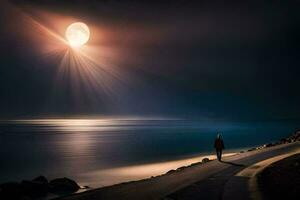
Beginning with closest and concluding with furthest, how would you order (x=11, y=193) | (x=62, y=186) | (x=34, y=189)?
1. (x=11, y=193)
2. (x=34, y=189)
3. (x=62, y=186)

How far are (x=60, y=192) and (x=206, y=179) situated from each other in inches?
421

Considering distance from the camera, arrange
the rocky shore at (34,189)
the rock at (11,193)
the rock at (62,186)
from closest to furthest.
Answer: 1. the rock at (11,193)
2. the rocky shore at (34,189)
3. the rock at (62,186)

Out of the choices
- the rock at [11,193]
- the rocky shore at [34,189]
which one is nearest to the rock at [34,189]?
the rocky shore at [34,189]

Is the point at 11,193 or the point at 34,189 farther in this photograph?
the point at 34,189

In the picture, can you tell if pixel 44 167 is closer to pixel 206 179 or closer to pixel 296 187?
pixel 206 179

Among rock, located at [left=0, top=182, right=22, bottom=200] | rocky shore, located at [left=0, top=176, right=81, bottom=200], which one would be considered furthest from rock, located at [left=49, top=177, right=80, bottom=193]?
rock, located at [left=0, top=182, right=22, bottom=200]

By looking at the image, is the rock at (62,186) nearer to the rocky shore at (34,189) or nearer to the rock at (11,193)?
the rocky shore at (34,189)

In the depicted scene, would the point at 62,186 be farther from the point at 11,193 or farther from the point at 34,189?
the point at 11,193

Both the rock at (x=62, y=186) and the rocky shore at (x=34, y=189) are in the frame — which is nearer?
the rocky shore at (x=34, y=189)

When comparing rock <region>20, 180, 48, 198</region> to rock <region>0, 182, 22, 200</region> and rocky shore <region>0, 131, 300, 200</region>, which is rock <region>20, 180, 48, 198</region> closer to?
rocky shore <region>0, 131, 300, 200</region>

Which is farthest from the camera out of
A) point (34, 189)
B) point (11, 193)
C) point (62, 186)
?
point (62, 186)

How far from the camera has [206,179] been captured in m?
23.9

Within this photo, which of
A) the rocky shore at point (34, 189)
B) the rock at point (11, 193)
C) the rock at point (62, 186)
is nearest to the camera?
the rock at point (11, 193)

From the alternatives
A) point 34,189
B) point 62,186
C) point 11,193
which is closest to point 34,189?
point 34,189
